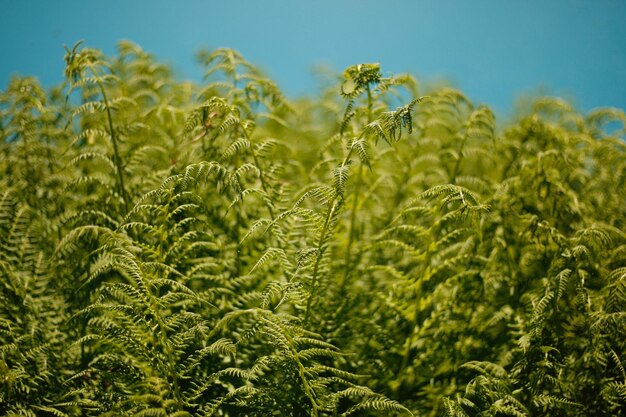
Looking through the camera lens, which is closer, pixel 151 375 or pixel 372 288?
pixel 151 375

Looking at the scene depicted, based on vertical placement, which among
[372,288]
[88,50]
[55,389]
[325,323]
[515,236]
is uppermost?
[88,50]

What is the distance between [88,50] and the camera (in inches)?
73.7

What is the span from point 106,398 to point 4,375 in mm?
290

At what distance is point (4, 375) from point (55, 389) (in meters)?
0.33

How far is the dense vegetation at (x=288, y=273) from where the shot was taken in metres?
1.34

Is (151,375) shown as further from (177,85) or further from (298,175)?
(177,85)

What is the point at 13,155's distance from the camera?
2379 millimetres

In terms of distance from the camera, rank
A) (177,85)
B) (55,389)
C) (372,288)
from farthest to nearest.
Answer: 1. (177,85)
2. (372,288)
3. (55,389)

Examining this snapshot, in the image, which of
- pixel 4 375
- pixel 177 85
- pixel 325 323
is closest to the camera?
pixel 4 375

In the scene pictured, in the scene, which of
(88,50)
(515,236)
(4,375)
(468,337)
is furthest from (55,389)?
(515,236)

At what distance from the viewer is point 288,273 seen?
4.92ft

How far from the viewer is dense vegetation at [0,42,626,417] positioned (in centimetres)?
134

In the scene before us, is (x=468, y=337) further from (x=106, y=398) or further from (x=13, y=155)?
(x=13, y=155)

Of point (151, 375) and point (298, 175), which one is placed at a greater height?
point (298, 175)
